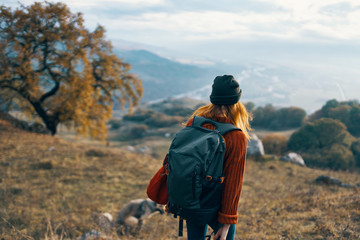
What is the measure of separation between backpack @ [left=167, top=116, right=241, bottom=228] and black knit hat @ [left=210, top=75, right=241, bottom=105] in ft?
0.78

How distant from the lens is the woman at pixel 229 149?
90.6 inches

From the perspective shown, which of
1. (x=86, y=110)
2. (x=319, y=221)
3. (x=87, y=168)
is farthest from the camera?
(x=86, y=110)

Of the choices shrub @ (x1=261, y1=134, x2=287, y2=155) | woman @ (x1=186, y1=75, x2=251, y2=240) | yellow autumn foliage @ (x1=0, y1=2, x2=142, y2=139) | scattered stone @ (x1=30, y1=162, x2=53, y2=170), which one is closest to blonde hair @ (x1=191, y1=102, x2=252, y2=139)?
woman @ (x1=186, y1=75, x2=251, y2=240)

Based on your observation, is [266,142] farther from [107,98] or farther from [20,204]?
[20,204]

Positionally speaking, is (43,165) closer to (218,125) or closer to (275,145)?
(218,125)

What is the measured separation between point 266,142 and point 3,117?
26392 mm

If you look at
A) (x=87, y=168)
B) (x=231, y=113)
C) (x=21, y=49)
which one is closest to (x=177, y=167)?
(x=231, y=113)

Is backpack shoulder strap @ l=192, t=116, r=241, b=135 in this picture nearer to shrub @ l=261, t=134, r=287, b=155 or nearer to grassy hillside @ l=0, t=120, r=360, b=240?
grassy hillside @ l=0, t=120, r=360, b=240

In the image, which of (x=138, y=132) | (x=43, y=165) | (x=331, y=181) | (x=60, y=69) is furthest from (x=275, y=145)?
(x=138, y=132)

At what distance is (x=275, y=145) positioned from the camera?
29047mm

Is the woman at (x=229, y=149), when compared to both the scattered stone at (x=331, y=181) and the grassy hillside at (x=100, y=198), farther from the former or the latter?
the scattered stone at (x=331, y=181)

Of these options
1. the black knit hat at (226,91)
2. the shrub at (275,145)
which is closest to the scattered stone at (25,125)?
the black knit hat at (226,91)

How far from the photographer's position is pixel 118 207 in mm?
8117

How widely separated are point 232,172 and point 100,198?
24.2ft
